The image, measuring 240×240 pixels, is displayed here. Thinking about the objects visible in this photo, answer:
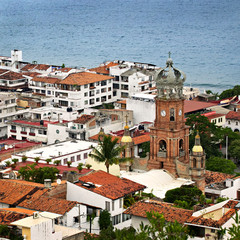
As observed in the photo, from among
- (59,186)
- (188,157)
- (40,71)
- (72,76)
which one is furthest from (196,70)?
(59,186)

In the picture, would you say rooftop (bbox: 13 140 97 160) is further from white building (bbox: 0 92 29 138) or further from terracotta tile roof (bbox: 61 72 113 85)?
terracotta tile roof (bbox: 61 72 113 85)

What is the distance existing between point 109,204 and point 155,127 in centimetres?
1336

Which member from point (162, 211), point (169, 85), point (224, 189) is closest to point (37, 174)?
point (169, 85)

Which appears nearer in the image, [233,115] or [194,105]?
[233,115]

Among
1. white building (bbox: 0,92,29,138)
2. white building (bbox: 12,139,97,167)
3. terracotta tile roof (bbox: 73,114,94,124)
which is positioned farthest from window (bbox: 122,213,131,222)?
white building (bbox: 0,92,29,138)

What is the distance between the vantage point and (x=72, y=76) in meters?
105

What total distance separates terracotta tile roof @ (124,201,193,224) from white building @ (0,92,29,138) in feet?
152

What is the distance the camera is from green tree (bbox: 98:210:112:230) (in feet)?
162

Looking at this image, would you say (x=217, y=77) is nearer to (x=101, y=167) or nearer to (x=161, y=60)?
(x=161, y=60)

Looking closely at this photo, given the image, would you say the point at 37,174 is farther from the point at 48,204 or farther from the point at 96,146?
the point at 96,146

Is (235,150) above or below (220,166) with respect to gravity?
below

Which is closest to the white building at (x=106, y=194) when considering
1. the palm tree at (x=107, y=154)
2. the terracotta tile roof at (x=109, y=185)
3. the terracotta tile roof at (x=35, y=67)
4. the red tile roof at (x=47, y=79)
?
the terracotta tile roof at (x=109, y=185)

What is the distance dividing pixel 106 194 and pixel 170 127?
492 inches

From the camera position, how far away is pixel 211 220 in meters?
44.5
